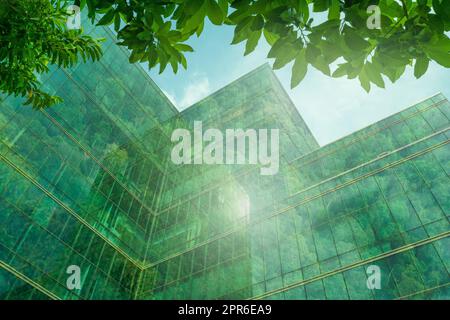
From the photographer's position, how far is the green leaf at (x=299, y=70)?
184 cm

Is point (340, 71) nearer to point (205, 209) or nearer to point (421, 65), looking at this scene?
point (421, 65)

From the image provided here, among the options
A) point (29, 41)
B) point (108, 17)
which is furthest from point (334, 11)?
point (29, 41)

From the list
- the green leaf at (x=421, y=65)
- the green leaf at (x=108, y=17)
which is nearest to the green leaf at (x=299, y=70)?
the green leaf at (x=421, y=65)

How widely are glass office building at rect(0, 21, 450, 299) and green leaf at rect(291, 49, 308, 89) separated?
14.7m

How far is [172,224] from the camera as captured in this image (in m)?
26.1

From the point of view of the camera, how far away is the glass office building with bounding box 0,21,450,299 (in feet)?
52.3

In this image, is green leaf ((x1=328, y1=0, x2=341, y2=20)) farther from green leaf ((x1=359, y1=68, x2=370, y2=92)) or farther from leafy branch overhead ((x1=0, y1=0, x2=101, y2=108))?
leafy branch overhead ((x1=0, y1=0, x2=101, y2=108))

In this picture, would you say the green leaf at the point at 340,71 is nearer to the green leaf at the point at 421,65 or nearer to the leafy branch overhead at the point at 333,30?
the leafy branch overhead at the point at 333,30


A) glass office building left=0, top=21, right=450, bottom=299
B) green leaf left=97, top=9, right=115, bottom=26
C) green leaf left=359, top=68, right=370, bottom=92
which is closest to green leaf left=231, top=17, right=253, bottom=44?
green leaf left=359, top=68, right=370, bottom=92

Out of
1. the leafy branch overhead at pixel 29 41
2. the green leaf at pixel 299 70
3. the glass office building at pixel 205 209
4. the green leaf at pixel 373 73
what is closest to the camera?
the green leaf at pixel 299 70

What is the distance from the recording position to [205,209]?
25.5 m

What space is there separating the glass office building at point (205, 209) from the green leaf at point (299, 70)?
1469 centimetres

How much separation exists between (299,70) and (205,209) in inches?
946
